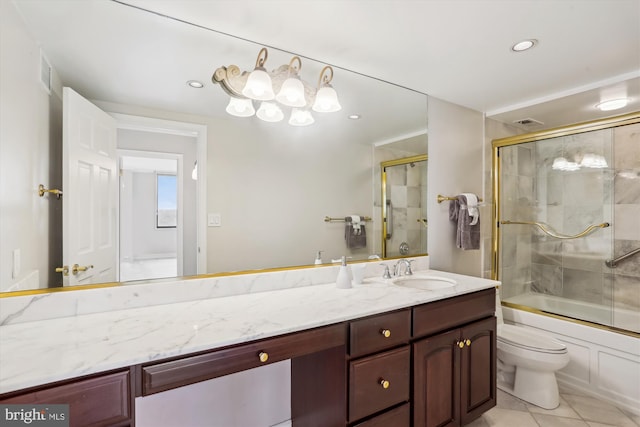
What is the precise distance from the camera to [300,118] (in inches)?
72.7

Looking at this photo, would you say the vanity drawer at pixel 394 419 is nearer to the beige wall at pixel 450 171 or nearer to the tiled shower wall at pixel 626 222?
the beige wall at pixel 450 171

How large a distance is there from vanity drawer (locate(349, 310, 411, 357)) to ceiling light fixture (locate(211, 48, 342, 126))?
1.16 meters

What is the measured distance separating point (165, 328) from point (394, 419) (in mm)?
1071

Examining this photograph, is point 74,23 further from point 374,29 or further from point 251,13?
point 374,29

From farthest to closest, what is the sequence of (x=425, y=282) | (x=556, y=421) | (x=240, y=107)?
(x=425, y=282)
(x=556, y=421)
(x=240, y=107)

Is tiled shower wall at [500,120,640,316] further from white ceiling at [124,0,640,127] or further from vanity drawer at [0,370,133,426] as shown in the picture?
vanity drawer at [0,370,133,426]

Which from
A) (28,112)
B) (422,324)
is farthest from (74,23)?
(422,324)

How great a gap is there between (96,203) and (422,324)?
5.18 ft

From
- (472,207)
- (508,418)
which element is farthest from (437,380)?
(472,207)

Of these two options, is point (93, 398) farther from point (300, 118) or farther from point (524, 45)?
point (524, 45)

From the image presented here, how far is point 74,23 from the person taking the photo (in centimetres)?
130

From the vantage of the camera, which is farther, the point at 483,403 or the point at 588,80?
the point at 588,80

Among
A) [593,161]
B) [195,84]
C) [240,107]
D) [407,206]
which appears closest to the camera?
[195,84]

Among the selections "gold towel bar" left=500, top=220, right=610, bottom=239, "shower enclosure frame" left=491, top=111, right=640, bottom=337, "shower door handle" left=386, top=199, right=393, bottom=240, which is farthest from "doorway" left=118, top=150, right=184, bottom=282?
"gold towel bar" left=500, top=220, right=610, bottom=239
